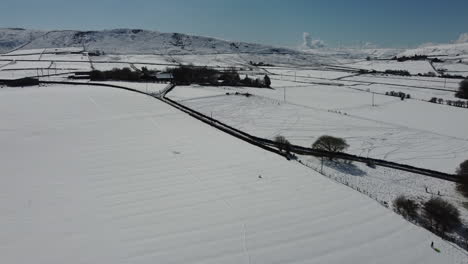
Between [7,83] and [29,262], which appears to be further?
[7,83]

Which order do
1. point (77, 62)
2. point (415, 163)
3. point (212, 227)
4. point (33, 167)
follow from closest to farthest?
point (212, 227) < point (33, 167) < point (415, 163) < point (77, 62)

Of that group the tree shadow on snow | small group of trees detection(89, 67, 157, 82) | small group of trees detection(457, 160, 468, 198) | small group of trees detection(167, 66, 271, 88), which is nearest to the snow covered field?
the tree shadow on snow

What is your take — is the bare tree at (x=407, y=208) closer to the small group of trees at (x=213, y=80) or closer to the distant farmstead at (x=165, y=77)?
the small group of trees at (x=213, y=80)

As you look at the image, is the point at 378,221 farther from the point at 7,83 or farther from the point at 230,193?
the point at 7,83

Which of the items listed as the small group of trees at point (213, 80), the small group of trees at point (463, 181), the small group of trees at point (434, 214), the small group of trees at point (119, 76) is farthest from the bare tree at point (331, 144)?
the small group of trees at point (119, 76)

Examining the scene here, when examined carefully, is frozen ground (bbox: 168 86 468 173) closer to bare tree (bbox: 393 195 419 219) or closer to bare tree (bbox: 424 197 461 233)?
bare tree (bbox: 424 197 461 233)

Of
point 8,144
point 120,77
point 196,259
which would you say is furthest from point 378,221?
point 120,77

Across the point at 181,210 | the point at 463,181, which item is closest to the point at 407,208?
the point at 463,181
